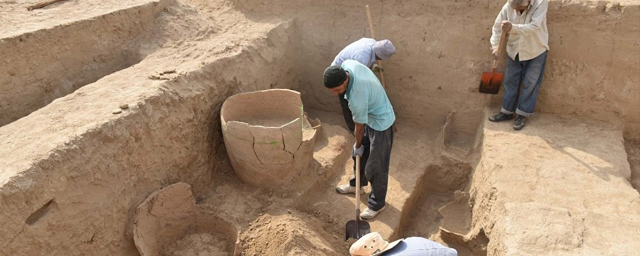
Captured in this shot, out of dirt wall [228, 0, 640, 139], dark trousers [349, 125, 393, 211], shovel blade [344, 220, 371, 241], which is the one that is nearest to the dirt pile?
shovel blade [344, 220, 371, 241]

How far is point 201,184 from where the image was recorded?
4727mm

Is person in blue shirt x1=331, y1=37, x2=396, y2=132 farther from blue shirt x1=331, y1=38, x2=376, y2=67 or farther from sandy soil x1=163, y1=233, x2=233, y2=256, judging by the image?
sandy soil x1=163, y1=233, x2=233, y2=256

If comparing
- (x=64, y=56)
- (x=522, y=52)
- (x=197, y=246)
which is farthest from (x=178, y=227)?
(x=522, y=52)

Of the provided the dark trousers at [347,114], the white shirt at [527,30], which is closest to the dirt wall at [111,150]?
the dark trousers at [347,114]

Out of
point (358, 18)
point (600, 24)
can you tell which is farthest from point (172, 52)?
point (600, 24)

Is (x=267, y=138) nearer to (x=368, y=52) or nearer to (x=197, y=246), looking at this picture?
(x=197, y=246)

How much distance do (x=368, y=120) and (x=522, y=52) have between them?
6.36ft

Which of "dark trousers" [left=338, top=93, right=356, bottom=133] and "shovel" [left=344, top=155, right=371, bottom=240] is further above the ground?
"dark trousers" [left=338, top=93, right=356, bottom=133]

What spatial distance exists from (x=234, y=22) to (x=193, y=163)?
93.9 inches

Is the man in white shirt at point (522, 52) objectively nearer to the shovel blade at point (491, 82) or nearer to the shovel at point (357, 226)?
the shovel blade at point (491, 82)

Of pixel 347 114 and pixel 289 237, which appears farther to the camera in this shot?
pixel 347 114

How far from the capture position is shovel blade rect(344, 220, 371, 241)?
4441 mm

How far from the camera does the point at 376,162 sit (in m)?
4.39

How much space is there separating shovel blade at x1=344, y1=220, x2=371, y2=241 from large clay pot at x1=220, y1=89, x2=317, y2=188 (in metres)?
0.74
